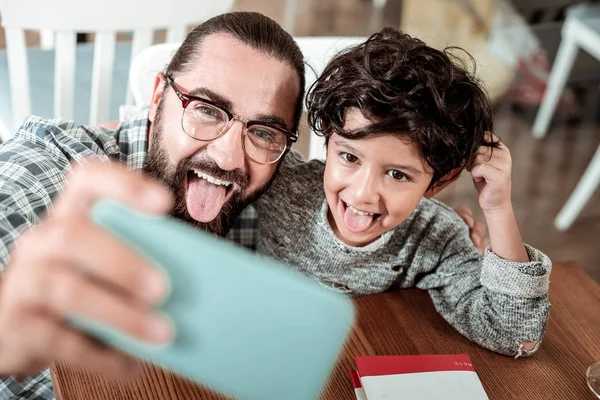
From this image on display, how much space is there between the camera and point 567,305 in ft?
3.94

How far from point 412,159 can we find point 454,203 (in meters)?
1.62

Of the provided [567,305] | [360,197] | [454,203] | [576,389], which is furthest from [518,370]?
[454,203]

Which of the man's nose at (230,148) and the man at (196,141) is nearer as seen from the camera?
the man at (196,141)

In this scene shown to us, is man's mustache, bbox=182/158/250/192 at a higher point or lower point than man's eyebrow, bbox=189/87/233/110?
lower

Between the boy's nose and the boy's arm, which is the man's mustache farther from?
the boy's arm

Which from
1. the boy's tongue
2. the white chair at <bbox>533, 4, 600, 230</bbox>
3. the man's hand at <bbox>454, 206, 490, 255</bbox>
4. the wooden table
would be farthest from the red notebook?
the white chair at <bbox>533, 4, 600, 230</bbox>

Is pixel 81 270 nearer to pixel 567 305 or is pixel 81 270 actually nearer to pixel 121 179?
pixel 121 179

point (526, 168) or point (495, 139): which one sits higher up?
point (495, 139)

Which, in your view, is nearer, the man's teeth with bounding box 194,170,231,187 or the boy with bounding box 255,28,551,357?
the boy with bounding box 255,28,551,357

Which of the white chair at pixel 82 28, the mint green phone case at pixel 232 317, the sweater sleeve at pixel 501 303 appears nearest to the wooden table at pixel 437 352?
the sweater sleeve at pixel 501 303

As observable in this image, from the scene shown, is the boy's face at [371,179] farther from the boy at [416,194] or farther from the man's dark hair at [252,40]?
the man's dark hair at [252,40]

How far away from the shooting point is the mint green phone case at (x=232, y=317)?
0.53 metres

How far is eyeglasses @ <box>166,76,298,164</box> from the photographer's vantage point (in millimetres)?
1204

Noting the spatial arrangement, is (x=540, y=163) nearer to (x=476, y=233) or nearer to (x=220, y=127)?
(x=476, y=233)
